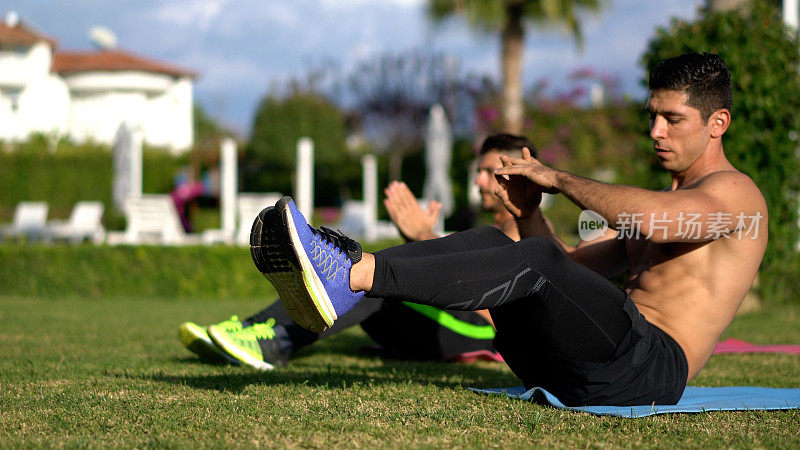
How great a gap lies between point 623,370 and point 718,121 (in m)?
1.11

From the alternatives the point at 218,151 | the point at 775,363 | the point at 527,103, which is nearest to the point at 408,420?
the point at 775,363

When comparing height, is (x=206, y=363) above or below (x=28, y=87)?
below

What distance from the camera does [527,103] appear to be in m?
25.4

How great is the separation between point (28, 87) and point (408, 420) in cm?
3926

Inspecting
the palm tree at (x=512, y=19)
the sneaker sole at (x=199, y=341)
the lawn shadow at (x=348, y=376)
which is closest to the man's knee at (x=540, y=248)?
the lawn shadow at (x=348, y=376)

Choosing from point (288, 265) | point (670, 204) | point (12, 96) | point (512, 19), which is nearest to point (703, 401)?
point (670, 204)

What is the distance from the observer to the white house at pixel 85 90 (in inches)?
1407

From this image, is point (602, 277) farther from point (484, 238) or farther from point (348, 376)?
point (348, 376)

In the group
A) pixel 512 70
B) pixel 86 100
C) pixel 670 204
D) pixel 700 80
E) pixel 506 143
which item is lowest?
pixel 670 204

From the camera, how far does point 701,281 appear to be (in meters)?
3.04

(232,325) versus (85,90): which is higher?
(85,90)

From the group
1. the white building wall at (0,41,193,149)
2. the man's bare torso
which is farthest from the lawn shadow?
the white building wall at (0,41,193,149)

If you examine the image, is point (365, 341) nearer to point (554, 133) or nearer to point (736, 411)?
point (736, 411)

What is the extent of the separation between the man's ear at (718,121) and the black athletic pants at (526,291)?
2.78 feet
